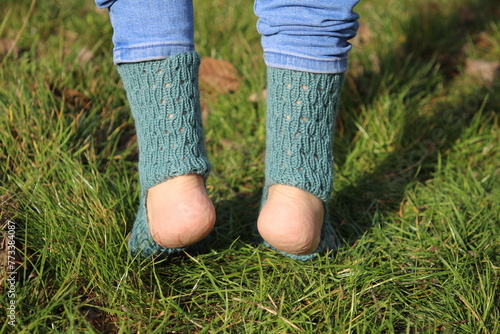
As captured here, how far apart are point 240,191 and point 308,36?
1.82ft

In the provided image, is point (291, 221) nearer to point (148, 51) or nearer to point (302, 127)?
point (302, 127)

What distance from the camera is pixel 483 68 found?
191 cm

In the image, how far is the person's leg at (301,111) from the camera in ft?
3.00

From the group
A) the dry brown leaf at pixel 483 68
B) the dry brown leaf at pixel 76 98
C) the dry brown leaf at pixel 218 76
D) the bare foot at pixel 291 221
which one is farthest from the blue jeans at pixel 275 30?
the dry brown leaf at pixel 483 68

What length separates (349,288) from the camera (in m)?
0.99

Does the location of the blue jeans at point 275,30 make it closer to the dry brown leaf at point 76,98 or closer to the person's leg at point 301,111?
the person's leg at point 301,111

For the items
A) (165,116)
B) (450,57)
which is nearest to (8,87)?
(165,116)

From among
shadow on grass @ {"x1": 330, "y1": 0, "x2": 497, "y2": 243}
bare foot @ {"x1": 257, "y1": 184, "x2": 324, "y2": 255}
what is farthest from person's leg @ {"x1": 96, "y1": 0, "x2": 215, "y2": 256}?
shadow on grass @ {"x1": 330, "y1": 0, "x2": 497, "y2": 243}

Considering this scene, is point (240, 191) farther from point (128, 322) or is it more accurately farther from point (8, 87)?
point (8, 87)

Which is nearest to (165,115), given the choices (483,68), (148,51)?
(148,51)

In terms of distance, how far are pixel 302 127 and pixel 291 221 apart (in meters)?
0.19

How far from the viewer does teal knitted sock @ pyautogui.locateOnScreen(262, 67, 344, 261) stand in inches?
38.4

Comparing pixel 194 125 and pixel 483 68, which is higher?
pixel 194 125

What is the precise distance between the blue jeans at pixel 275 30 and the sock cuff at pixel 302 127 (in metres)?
0.03
